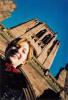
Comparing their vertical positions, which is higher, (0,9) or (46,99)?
(0,9)

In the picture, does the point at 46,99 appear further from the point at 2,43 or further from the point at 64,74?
the point at 64,74

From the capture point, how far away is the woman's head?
4.79 metres

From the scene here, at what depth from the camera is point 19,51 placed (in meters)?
4.91

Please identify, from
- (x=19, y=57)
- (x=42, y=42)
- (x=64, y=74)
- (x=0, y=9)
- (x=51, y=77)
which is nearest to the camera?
(x=19, y=57)

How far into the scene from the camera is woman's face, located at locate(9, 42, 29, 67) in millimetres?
4762

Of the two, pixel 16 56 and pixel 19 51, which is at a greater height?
pixel 19 51

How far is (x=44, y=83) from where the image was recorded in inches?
754

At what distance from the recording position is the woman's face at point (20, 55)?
4762 mm

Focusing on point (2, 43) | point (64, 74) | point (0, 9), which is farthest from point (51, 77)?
point (64, 74)

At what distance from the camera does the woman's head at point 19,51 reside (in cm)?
479

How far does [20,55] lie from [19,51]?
10cm

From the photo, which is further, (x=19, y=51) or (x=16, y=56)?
(x=19, y=51)

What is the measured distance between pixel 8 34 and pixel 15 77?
15.3m

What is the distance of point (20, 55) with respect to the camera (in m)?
4.85
